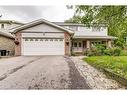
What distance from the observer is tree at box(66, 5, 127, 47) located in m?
10.8

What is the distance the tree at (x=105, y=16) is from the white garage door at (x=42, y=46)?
45.6ft

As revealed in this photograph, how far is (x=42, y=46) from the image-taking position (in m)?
25.5

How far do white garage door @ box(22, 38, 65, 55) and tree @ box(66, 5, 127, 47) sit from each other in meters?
13.9

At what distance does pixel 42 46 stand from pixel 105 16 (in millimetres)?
15042

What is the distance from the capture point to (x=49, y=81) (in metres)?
8.41

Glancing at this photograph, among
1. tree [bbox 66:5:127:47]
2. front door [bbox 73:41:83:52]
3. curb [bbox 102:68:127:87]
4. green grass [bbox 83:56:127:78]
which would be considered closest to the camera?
curb [bbox 102:68:127:87]

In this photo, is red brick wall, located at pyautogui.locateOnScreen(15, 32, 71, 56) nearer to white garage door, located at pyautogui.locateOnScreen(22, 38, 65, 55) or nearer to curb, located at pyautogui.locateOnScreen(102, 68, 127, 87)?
white garage door, located at pyautogui.locateOnScreen(22, 38, 65, 55)

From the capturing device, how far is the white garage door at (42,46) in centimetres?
2538

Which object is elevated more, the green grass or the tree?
the tree

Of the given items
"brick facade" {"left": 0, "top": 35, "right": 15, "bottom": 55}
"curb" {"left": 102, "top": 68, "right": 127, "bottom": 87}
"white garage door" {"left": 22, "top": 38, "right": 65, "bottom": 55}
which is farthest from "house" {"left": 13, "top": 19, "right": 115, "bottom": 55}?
"curb" {"left": 102, "top": 68, "right": 127, "bottom": 87}

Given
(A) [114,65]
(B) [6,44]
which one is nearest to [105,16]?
(A) [114,65]
